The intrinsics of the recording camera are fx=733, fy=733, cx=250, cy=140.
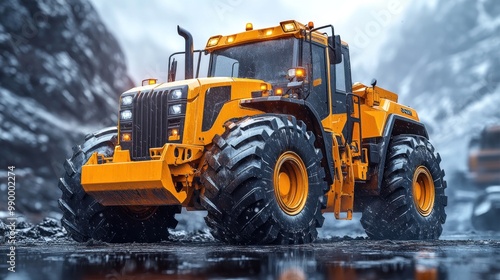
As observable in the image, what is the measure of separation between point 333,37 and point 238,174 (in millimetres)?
2351

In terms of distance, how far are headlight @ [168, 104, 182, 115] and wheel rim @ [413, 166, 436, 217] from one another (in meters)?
4.24

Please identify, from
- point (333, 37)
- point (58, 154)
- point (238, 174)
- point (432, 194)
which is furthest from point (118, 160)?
point (58, 154)

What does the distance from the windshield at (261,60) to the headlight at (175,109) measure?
134 cm

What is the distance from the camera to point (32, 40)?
62.2 ft

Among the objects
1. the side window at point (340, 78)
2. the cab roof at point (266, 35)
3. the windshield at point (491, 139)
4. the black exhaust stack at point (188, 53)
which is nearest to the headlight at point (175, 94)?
the black exhaust stack at point (188, 53)

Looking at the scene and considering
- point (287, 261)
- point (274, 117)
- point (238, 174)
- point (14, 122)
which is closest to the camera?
point (287, 261)

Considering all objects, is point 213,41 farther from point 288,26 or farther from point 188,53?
point 288,26

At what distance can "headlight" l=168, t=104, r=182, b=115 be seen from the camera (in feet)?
23.9

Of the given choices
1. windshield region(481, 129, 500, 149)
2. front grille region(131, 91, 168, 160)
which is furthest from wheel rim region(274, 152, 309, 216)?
windshield region(481, 129, 500, 149)

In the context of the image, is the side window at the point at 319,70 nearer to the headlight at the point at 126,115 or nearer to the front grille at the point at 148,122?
the front grille at the point at 148,122

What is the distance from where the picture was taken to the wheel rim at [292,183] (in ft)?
23.9

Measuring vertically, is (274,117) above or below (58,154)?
below

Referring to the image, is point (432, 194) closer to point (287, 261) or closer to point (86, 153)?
point (86, 153)

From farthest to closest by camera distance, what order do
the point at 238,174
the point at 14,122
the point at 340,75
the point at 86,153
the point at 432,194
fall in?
the point at 14,122 → the point at 432,194 → the point at 340,75 → the point at 86,153 → the point at 238,174
